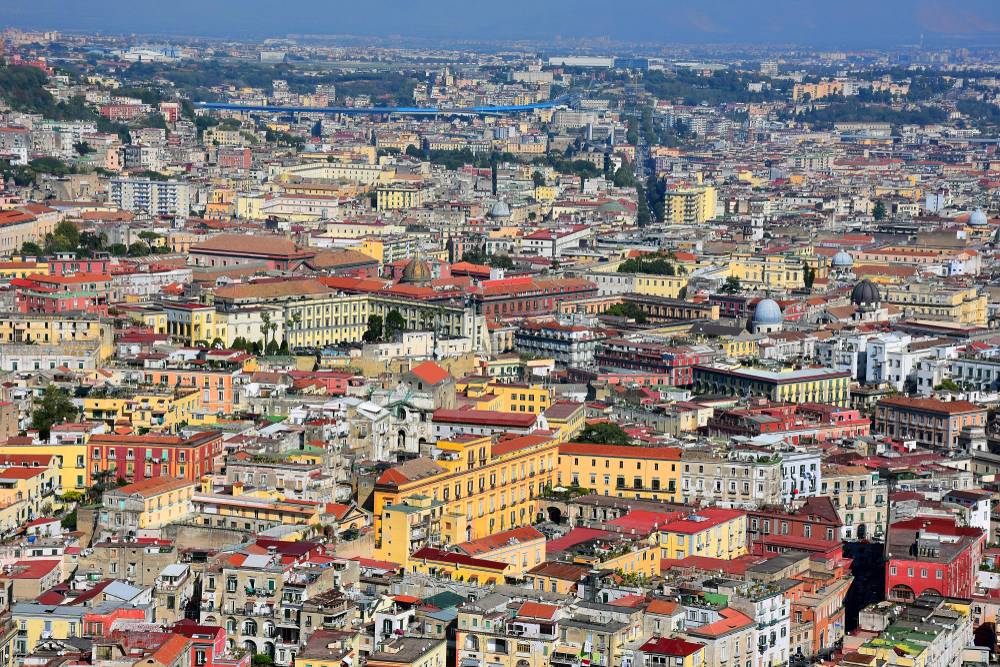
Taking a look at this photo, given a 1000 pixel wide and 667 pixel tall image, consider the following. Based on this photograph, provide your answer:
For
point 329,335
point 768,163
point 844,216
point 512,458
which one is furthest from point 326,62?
point 512,458

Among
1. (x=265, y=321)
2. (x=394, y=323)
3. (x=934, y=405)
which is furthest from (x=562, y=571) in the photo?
(x=394, y=323)

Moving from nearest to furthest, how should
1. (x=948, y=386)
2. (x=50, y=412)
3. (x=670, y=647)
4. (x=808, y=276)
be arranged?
(x=670, y=647) < (x=50, y=412) < (x=948, y=386) < (x=808, y=276)

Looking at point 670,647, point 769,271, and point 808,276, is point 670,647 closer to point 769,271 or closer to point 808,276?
point 808,276

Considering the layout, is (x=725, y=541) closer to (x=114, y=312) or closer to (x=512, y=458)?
(x=512, y=458)

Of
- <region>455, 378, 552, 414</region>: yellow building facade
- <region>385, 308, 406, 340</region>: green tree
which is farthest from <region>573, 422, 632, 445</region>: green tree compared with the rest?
<region>385, 308, 406, 340</region>: green tree

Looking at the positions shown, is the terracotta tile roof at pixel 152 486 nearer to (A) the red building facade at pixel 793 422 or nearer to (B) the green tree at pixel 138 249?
(A) the red building facade at pixel 793 422

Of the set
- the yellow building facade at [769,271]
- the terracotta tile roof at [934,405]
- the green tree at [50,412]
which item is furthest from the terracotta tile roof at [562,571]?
the yellow building facade at [769,271]

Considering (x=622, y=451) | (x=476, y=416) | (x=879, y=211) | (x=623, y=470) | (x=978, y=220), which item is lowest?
(x=623, y=470)
